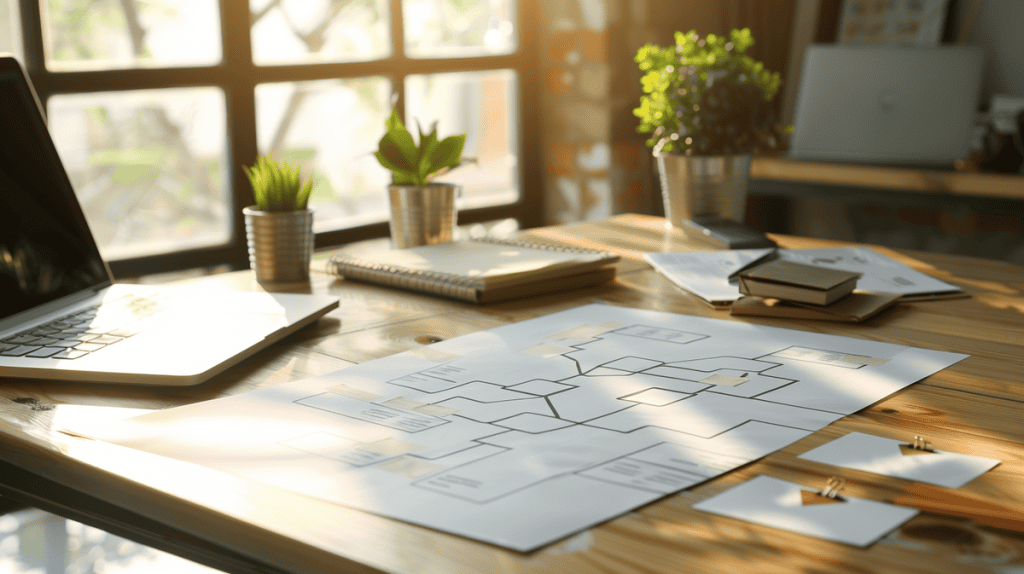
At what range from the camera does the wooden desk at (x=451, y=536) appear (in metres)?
0.49

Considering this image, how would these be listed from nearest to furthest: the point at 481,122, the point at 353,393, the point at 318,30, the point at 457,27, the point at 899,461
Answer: the point at 899,461 < the point at 353,393 < the point at 318,30 < the point at 457,27 < the point at 481,122

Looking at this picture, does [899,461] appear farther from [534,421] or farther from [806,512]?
[534,421]

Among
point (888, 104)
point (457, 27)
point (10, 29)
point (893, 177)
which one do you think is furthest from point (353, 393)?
point (457, 27)

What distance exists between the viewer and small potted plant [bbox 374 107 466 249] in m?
1.35

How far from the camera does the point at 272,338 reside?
0.91 metres

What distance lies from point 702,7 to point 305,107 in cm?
135

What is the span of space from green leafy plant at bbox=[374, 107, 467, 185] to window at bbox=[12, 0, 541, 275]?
0.85 m

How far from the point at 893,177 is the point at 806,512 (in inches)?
86.7

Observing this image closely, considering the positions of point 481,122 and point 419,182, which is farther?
point 481,122

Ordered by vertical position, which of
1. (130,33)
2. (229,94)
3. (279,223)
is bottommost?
(279,223)

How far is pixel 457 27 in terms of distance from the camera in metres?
3.05

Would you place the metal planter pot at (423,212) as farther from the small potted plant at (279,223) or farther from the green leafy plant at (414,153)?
the small potted plant at (279,223)

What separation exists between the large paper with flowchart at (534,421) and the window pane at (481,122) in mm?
2160

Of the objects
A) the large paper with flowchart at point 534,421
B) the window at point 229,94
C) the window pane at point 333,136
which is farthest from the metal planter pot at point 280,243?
the window pane at point 333,136
